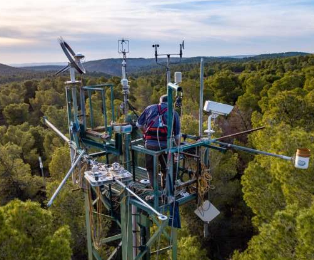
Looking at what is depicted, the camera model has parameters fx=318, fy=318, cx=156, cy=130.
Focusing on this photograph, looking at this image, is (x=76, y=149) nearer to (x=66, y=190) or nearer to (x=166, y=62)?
(x=166, y=62)

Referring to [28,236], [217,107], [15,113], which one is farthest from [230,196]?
[15,113]

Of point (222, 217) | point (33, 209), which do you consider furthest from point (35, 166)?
point (33, 209)

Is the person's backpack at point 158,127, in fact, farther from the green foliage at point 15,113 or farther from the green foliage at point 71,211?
the green foliage at point 15,113

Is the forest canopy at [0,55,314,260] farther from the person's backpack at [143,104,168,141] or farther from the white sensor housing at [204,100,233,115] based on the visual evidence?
the person's backpack at [143,104,168,141]

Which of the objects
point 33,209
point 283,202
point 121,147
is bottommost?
point 283,202

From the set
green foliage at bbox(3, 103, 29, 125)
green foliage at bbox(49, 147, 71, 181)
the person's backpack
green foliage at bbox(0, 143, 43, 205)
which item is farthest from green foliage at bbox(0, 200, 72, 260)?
green foliage at bbox(3, 103, 29, 125)

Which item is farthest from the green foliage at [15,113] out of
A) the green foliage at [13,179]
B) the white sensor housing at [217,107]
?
the white sensor housing at [217,107]
